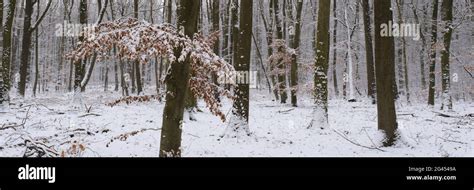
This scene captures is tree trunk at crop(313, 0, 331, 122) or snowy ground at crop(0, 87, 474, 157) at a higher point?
tree trunk at crop(313, 0, 331, 122)

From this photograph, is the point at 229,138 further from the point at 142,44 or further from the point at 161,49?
the point at 142,44

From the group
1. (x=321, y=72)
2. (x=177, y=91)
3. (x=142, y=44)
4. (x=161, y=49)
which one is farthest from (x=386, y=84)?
(x=142, y=44)

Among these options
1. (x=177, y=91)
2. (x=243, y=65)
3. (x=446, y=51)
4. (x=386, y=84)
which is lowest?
(x=177, y=91)

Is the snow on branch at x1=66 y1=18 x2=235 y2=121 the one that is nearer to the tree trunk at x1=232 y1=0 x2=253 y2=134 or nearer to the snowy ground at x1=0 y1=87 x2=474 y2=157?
the snowy ground at x1=0 y1=87 x2=474 y2=157

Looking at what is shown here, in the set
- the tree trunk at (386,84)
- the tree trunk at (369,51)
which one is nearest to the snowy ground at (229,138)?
the tree trunk at (386,84)

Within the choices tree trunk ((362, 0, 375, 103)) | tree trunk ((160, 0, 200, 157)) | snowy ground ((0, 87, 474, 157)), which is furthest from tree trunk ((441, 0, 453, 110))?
tree trunk ((160, 0, 200, 157))

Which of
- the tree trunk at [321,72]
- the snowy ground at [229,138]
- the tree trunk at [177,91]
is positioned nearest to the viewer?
the tree trunk at [177,91]

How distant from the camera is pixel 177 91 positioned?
19.7 ft

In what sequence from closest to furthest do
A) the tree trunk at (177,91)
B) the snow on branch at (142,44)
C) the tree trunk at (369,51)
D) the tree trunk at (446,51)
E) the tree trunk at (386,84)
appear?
the snow on branch at (142,44) → the tree trunk at (177,91) → the tree trunk at (386,84) → the tree trunk at (446,51) → the tree trunk at (369,51)

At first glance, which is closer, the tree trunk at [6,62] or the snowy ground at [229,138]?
the snowy ground at [229,138]

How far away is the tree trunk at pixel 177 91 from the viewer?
5.98 m

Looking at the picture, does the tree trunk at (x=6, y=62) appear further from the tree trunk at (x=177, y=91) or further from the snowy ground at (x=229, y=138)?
the tree trunk at (x=177, y=91)

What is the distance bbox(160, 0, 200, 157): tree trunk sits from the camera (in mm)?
5980
